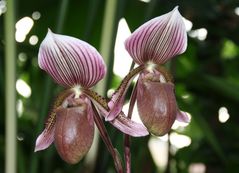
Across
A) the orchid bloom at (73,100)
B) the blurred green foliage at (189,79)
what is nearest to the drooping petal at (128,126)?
the orchid bloom at (73,100)

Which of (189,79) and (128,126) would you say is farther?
(189,79)

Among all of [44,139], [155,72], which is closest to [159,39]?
[155,72]

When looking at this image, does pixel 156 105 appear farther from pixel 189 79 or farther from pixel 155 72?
pixel 189 79

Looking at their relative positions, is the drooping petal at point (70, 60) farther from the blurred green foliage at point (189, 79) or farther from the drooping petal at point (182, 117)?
the blurred green foliage at point (189, 79)

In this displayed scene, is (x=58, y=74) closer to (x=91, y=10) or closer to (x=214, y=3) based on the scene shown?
(x=91, y=10)

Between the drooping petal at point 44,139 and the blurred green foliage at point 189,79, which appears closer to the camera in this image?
the drooping petal at point 44,139

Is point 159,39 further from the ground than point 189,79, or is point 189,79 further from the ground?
point 159,39
